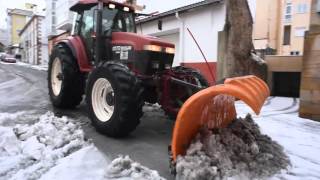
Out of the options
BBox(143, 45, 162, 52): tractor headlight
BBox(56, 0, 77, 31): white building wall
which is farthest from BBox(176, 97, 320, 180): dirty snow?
BBox(56, 0, 77, 31): white building wall

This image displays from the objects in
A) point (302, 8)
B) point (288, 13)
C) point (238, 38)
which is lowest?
point (238, 38)

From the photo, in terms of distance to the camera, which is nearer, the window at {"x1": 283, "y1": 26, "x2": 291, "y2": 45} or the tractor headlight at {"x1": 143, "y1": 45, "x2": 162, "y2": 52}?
the tractor headlight at {"x1": 143, "y1": 45, "x2": 162, "y2": 52}

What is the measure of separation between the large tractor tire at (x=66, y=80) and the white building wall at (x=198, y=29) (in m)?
4.56

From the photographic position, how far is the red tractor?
18.3 ft

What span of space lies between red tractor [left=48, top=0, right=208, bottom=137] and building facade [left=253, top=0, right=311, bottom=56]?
3014 cm

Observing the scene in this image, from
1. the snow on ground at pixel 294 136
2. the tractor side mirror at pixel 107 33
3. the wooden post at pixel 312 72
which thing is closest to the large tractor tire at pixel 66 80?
the tractor side mirror at pixel 107 33

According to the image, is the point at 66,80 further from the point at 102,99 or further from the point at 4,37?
the point at 4,37

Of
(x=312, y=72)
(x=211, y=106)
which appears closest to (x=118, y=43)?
(x=211, y=106)

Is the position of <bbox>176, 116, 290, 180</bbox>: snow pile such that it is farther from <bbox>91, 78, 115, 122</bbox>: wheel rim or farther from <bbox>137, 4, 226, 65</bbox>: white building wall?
<bbox>137, 4, 226, 65</bbox>: white building wall

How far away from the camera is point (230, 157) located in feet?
13.5

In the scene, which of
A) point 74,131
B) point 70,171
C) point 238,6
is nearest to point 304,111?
point 238,6

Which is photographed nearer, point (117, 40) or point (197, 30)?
point (117, 40)

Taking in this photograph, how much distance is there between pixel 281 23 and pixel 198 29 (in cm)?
2694

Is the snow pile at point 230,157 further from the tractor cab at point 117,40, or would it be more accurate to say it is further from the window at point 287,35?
the window at point 287,35
